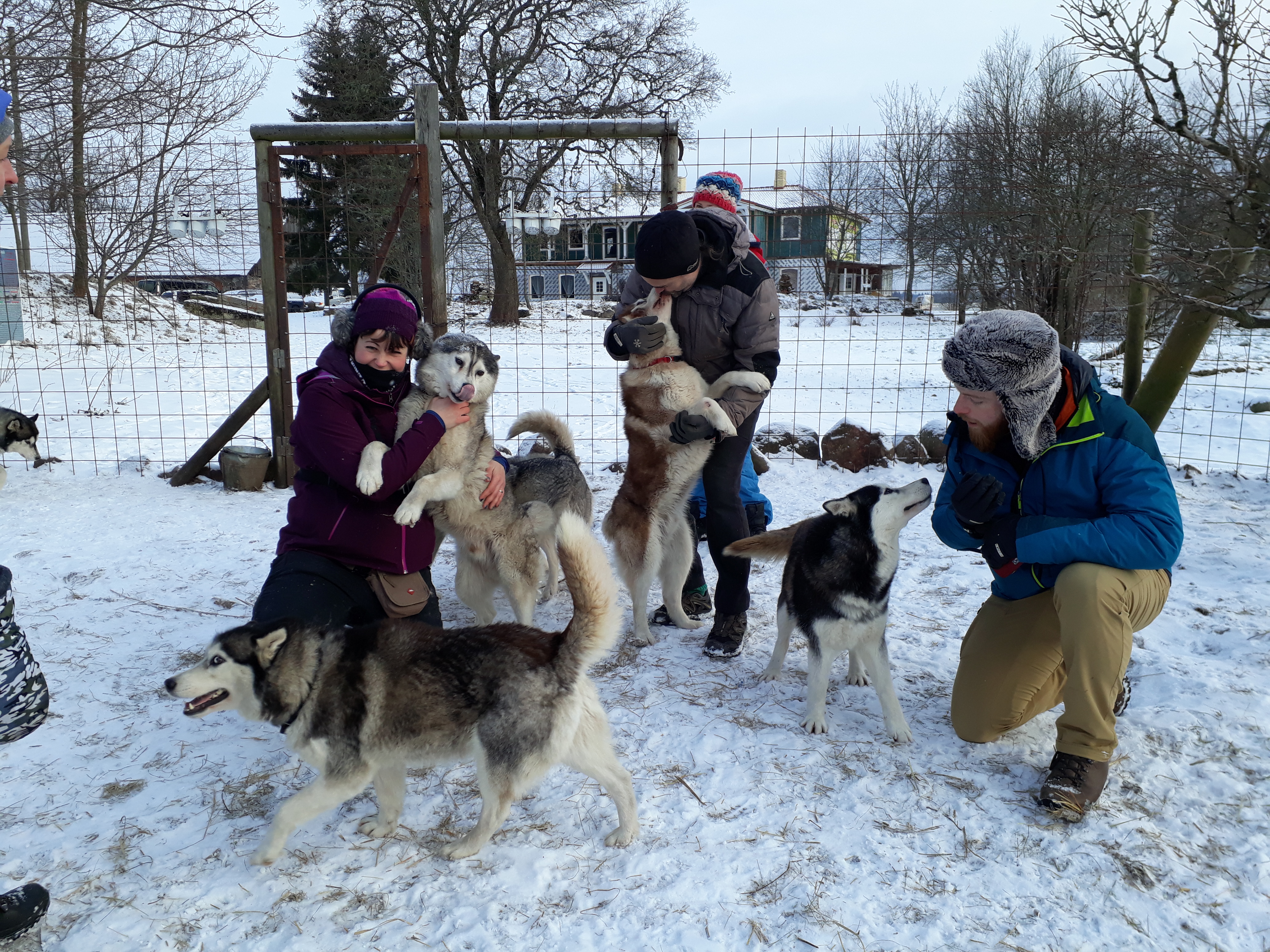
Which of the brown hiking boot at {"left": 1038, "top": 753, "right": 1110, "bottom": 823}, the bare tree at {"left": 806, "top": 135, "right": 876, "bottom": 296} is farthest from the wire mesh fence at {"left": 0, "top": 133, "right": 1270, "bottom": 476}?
the brown hiking boot at {"left": 1038, "top": 753, "right": 1110, "bottom": 823}

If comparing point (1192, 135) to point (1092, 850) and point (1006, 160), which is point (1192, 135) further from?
point (1092, 850)

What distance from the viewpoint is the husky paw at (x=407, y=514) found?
3.03 meters

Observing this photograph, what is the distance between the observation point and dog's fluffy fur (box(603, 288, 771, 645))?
370 centimetres

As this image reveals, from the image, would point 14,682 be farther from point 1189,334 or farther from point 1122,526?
point 1189,334

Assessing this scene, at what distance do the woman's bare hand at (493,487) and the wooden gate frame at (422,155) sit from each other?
2.11 m

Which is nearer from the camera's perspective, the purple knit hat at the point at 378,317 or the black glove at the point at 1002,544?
the black glove at the point at 1002,544

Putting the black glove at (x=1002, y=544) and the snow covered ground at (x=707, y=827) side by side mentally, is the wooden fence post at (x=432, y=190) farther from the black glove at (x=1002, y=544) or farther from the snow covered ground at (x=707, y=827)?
the black glove at (x=1002, y=544)

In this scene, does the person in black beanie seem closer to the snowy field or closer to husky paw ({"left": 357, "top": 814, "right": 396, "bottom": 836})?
husky paw ({"left": 357, "top": 814, "right": 396, "bottom": 836})

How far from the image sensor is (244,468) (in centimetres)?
585

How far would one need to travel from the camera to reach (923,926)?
77.6 inches

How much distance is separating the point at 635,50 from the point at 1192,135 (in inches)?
618

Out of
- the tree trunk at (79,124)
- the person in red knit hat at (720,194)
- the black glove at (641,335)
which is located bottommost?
the black glove at (641,335)

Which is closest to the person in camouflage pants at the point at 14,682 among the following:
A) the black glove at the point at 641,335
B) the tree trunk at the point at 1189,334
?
the black glove at the point at 641,335

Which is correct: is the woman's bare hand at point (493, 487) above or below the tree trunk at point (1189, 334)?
below
